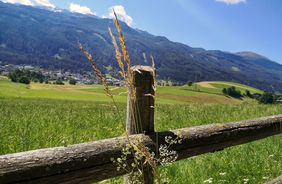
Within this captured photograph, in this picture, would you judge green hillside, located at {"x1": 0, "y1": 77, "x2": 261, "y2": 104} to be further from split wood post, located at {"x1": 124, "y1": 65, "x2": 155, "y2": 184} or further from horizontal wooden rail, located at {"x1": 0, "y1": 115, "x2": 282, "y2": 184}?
split wood post, located at {"x1": 124, "y1": 65, "x2": 155, "y2": 184}

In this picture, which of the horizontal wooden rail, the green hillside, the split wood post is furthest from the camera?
the green hillside

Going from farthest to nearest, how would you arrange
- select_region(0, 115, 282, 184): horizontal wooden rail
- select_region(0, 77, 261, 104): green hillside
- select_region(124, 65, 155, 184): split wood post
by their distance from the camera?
select_region(0, 77, 261, 104): green hillside → select_region(124, 65, 155, 184): split wood post → select_region(0, 115, 282, 184): horizontal wooden rail

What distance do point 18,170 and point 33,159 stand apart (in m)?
0.15

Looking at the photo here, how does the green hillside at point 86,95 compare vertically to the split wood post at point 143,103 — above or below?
below

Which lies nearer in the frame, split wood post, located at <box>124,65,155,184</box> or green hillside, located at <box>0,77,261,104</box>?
split wood post, located at <box>124,65,155,184</box>

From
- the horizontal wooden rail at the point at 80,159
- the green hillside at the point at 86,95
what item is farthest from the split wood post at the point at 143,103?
the green hillside at the point at 86,95

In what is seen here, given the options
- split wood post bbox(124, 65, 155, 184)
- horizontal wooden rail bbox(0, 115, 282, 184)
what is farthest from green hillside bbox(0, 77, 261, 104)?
split wood post bbox(124, 65, 155, 184)

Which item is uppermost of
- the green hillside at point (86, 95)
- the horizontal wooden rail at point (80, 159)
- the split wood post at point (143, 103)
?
the split wood post at point (143, 103)

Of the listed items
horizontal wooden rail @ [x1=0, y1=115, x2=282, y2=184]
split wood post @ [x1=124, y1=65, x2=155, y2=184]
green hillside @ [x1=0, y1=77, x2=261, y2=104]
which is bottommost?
green hillside @ [x1=0, y1=77, x2=261, y2=104]

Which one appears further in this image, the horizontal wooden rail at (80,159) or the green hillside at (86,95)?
the green hillside at (86,95)

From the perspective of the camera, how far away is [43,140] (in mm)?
6324

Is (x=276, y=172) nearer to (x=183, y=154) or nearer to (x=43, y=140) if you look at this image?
(x=183, y=154)

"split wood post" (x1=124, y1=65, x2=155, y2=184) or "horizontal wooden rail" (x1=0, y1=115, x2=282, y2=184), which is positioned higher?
"split wood post" (x1=124, y1=65, x2=155, y2=184)

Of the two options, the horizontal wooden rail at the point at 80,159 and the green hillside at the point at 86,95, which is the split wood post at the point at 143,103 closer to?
the horizontal wooden rail at the point at 80,159
